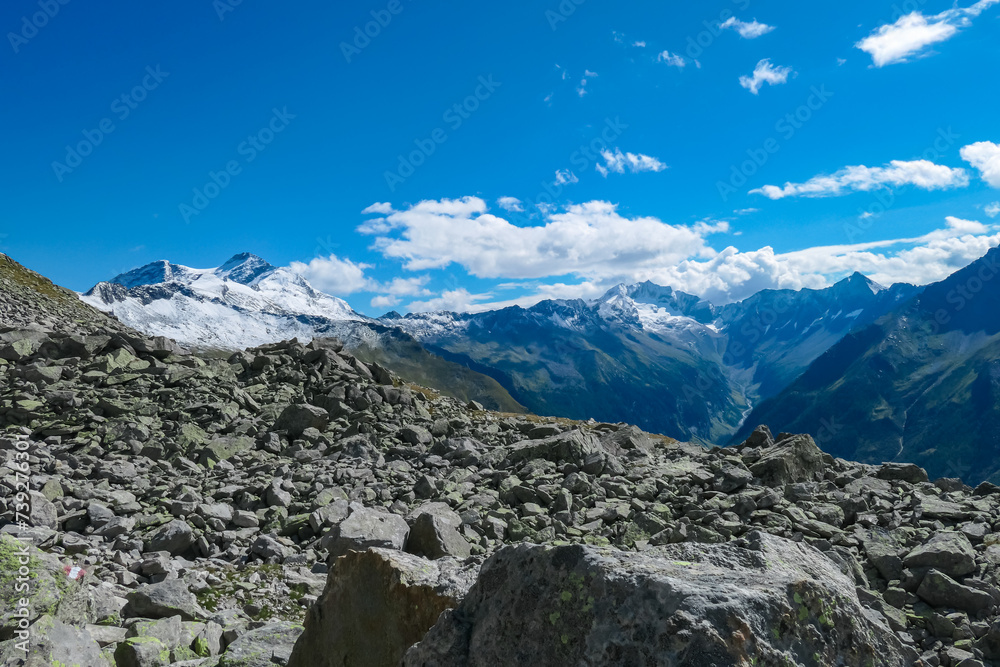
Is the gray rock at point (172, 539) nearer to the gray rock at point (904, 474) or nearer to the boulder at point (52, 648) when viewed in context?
the boulder at point (52, 648)

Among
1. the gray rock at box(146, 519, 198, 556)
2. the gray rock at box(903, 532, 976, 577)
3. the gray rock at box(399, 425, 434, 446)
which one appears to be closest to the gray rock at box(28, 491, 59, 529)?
the gray rock at box(146, 519, 198, 556)

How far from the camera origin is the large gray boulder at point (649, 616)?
4.18m

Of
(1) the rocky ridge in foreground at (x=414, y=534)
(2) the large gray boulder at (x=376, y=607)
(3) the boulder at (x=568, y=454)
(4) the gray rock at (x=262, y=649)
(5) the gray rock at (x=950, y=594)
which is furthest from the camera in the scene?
(3) the boulder at (x=568, y=454)

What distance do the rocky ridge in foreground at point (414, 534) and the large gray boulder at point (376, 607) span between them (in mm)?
30

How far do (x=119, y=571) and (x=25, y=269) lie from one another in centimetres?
9129

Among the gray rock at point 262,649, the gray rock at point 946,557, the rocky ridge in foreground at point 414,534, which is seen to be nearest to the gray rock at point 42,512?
the rocky ridge in foreground at point 414,534

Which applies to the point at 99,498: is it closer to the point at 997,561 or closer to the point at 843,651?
the point at 843,651

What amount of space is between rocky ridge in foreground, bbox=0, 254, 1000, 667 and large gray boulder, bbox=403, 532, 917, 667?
0.06ft

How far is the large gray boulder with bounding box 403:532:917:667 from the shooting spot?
4.18 metres

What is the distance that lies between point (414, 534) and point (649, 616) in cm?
1063

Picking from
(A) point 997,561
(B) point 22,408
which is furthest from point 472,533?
(B) point 22,408

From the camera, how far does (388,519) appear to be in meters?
14.9

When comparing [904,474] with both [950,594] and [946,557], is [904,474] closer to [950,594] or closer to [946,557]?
[946,557]

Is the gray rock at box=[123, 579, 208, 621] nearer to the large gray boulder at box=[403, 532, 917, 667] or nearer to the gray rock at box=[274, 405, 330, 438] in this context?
the large gray boulder at box=[403, 532, 917, 667]
